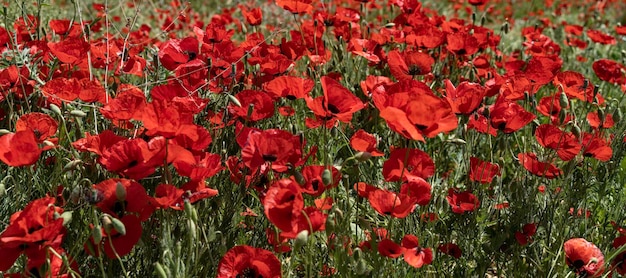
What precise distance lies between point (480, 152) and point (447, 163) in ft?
0.53

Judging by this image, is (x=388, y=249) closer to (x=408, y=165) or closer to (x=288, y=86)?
(x=408, y=165)

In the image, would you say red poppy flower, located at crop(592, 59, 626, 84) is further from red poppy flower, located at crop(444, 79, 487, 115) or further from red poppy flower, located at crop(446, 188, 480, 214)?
red poppy flower, located at crop(446, 188, 480, 214)

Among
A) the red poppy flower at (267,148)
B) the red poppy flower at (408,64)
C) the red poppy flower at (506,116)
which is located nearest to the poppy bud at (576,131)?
the red poppy flower at (506,116)

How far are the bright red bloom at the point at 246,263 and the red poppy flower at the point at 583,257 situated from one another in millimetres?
769

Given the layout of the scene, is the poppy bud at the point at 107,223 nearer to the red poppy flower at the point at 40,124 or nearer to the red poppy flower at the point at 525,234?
the red poppy flower at the point at 40,124

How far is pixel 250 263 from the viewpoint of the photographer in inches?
59.1

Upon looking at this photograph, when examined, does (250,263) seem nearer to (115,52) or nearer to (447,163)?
(115,52)

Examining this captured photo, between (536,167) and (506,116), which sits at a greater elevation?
(506,116)

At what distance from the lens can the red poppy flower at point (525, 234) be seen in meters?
1.91

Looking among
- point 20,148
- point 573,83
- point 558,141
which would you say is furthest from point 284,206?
point 573,83

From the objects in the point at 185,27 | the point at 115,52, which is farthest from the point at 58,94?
the point at 185,27

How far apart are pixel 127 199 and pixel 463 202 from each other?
38.1 inches

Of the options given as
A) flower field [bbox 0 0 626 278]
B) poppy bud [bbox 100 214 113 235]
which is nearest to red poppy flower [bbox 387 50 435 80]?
flower field [bbox 0 0 626 278]

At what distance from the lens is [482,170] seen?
1964mm
